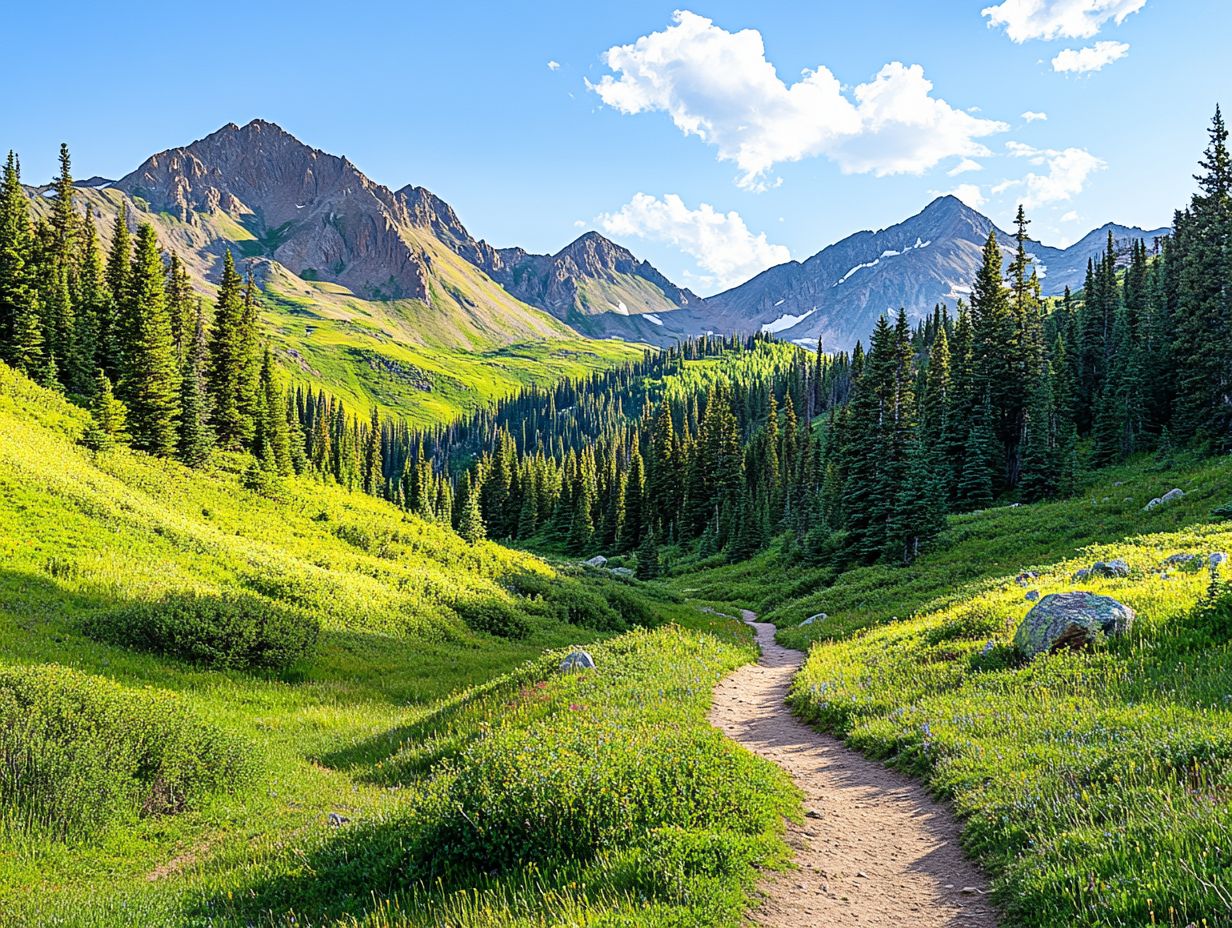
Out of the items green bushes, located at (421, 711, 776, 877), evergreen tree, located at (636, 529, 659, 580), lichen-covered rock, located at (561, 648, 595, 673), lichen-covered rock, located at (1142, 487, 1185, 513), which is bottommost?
evergreen tree, located at (636, 529, 659, 580)

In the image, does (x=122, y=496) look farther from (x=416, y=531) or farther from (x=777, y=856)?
(x=777, y=856)

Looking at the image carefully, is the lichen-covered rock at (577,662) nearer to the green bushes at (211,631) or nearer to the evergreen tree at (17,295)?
the green bushes at (211,631)

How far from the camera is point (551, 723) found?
12.2 metres

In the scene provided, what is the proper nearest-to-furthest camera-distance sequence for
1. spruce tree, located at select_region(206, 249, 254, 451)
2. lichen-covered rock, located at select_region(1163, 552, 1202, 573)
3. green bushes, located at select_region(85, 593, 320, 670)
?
lichen-covered rock, located at select_region(1163, 552, 1202, 573) → green bushes, located at select_region(85, 593, 320, 670) → spruce tree, located at select_region(206, 249, 254, 451)

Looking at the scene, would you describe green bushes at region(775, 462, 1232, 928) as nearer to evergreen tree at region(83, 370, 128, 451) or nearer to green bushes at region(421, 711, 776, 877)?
green bushes at region(421, 711, 776, 877)

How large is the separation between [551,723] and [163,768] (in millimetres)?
7303

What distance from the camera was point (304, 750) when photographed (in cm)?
1555

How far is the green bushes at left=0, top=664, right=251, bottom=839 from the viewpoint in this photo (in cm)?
1020

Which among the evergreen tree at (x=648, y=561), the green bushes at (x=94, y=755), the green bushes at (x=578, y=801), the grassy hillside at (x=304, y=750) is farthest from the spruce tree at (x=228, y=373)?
the green bushes at (x=578, y=801)

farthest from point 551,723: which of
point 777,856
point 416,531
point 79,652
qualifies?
point 416,531

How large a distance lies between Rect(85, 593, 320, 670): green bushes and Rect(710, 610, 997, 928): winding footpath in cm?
1653

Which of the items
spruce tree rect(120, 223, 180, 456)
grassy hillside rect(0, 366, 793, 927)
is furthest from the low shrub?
spruce tree rect(120, 223, 180, 456)

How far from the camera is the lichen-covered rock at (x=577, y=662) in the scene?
60.6 feet

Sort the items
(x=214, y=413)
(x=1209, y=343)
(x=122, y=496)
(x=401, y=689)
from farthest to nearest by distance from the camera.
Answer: (x=214, y=413) → (x=1209, y=343) → (x=122, y=496) → (x=401, y=689)
